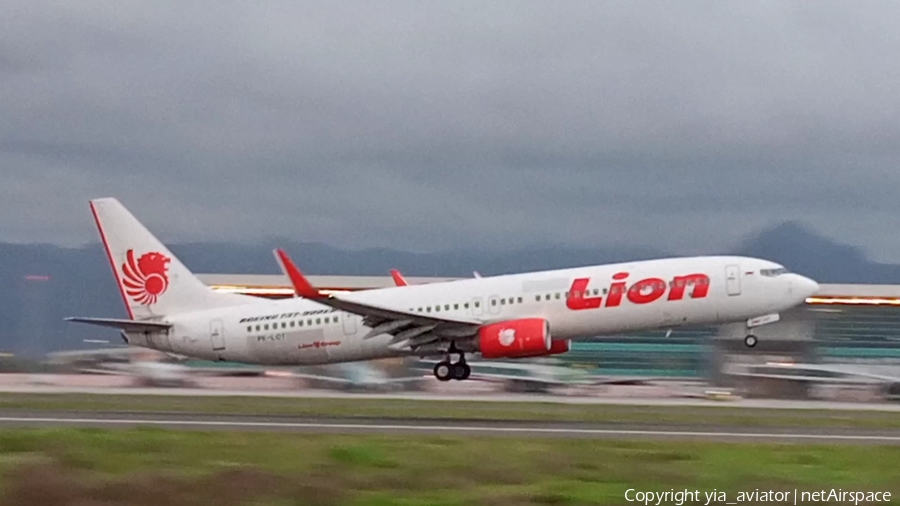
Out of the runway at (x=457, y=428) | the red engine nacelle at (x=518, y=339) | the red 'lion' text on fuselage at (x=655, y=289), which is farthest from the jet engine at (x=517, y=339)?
the runway at (x=457, y=428)

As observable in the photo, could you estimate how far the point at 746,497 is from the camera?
15.4 metres

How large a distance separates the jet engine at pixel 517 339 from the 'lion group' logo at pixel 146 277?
10807 mm

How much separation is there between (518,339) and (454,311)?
2.74 metres

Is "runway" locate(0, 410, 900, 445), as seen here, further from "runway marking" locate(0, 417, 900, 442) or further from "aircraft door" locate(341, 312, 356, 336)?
"aircraft door" locate(341, 312, 356, 336)

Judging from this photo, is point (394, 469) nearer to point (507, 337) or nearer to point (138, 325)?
point (507, 337)

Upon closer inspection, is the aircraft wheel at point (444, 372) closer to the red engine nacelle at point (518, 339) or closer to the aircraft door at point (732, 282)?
the red engine nacelle at point (518, 339)

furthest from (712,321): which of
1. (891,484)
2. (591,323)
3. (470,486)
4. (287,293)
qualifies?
(287,293)

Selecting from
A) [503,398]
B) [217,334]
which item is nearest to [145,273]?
[217,334]

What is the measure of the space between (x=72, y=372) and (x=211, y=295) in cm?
1691

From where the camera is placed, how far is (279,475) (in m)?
16.2

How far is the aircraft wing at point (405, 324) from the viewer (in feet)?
120

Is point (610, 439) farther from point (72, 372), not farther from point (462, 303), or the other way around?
point (72, 372)

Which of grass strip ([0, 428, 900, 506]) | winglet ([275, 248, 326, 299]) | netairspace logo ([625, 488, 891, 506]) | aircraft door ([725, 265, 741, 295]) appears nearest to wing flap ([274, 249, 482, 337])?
winglet ([275, 248, 326, 299])

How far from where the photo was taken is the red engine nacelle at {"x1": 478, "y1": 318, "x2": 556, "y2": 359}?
36406 mm
